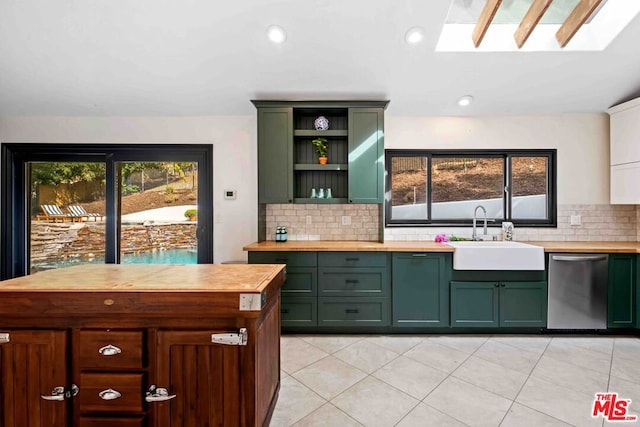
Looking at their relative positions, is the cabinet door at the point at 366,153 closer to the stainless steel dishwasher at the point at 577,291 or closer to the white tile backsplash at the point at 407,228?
the white tile backsplash at the point at 407,228

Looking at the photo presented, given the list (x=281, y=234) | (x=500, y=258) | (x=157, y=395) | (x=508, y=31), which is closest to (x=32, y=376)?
(x=157, y=395)

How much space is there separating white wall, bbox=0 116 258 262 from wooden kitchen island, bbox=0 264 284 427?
2.10 m

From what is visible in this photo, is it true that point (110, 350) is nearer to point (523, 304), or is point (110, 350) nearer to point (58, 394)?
point (58, 394)

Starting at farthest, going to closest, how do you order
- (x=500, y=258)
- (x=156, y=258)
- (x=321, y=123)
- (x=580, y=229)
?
(x=156, y=258) < (x=580, y=229) < (x=321, y=123) < (x=500, y=258)

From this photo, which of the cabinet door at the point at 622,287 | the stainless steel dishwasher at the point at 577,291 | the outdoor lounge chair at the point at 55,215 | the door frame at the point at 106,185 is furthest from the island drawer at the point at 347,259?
the outdoor lounge chair at the point at 55,215

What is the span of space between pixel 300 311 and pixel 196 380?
1.58 meters

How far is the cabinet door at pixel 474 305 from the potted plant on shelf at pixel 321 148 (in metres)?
1.84

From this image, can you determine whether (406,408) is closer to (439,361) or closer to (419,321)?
(439,361)

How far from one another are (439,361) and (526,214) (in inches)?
86.7

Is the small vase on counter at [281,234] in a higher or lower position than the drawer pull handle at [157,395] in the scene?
higher

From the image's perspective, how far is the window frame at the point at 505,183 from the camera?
11.2 feet

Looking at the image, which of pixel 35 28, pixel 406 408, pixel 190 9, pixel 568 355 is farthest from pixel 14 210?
pixel 568 355

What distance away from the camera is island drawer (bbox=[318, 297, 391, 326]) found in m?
2.89

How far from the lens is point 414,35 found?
7.93 ft
